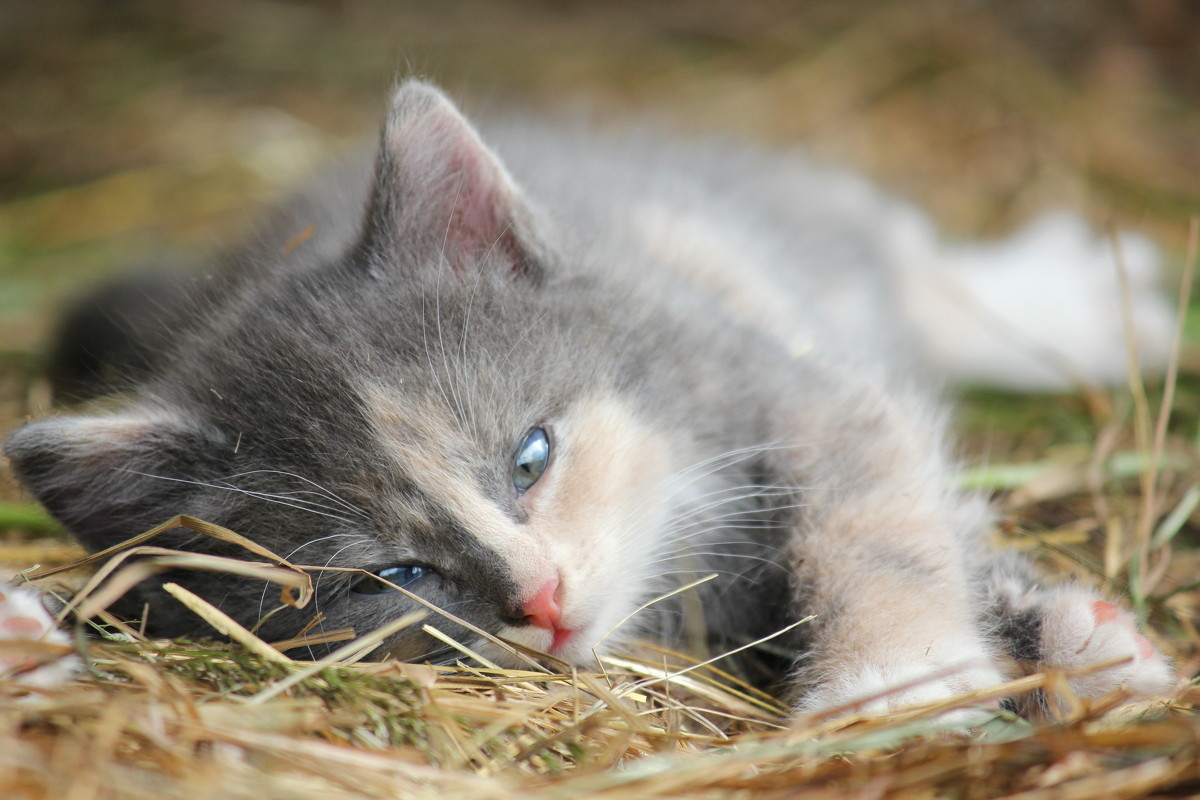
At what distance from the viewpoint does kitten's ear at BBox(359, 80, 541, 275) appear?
1.68m

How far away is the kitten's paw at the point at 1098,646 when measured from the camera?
145 cm

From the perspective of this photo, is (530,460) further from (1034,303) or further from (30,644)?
(1034,303)

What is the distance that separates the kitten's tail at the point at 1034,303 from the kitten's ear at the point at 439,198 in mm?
1769

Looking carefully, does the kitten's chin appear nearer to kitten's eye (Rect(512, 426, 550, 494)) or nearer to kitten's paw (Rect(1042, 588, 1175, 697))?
kitten's eye (Rect(512, 426, 550, 494))

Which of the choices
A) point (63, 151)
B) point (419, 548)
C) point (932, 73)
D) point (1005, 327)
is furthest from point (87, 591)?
point (932, 73)

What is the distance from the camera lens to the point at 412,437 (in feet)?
5.02

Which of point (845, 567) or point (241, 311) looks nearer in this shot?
point (845, 567)

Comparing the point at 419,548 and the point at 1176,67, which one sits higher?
the point at 1176,67

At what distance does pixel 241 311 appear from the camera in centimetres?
178

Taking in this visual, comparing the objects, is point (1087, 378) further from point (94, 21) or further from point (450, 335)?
point (94, 21)

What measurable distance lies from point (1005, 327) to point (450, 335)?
6.49 ft

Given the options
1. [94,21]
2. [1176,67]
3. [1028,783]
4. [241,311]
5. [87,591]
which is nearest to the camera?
[1028,783]

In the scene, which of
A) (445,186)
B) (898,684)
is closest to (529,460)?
(445,186)

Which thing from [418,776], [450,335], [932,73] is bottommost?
[418,776]
